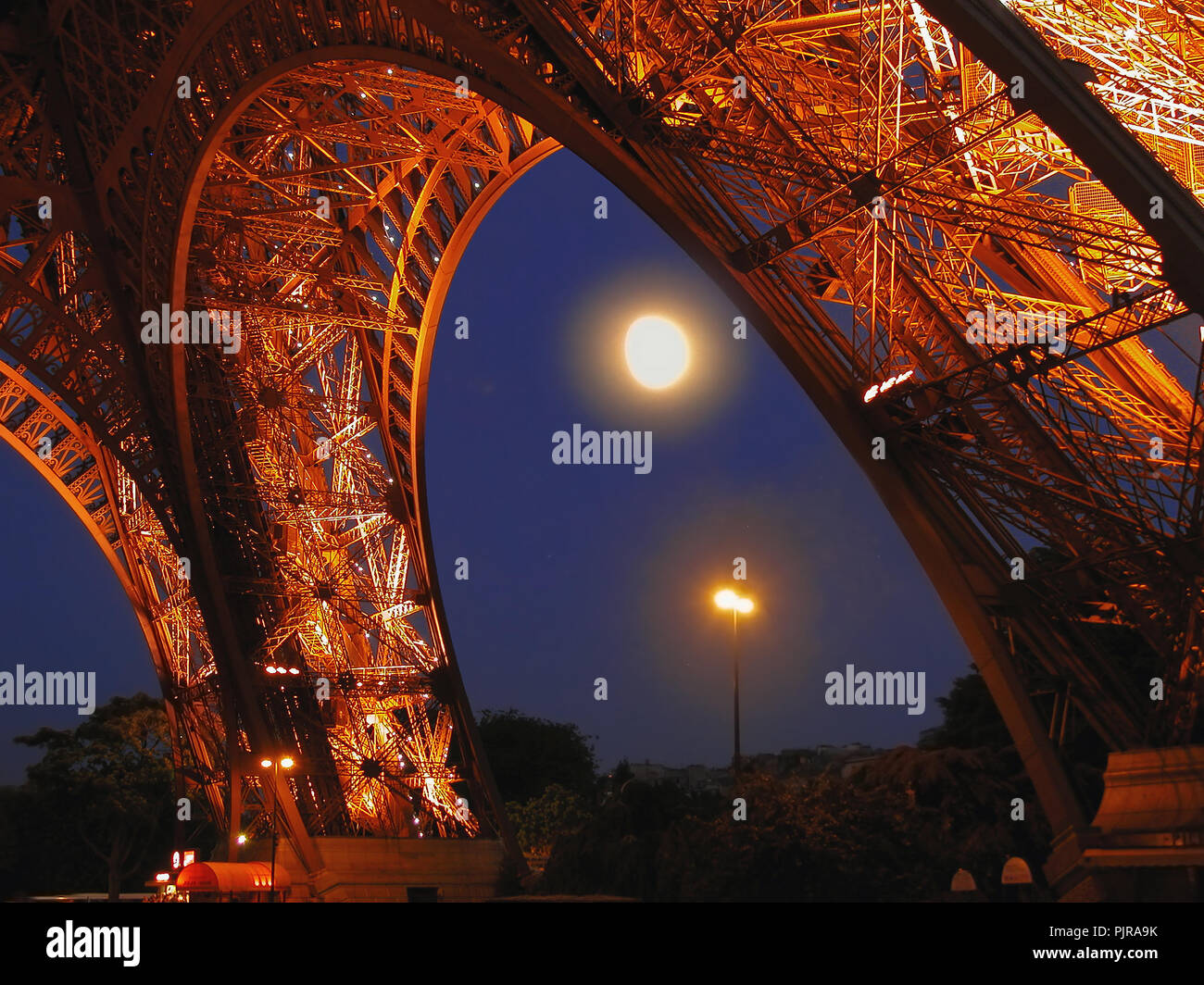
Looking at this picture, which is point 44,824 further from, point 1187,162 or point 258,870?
point 1187,162

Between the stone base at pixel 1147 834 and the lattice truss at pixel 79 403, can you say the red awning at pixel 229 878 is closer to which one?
the lattice truss at pixel 79 403

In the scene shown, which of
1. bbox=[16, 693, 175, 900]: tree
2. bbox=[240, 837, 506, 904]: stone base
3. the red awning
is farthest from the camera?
bbox=[16, 693, 175, 900]: tree

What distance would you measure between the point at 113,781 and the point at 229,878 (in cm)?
2998

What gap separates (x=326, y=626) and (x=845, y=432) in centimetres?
2254

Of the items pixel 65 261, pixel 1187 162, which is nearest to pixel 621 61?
pixel 1187 162

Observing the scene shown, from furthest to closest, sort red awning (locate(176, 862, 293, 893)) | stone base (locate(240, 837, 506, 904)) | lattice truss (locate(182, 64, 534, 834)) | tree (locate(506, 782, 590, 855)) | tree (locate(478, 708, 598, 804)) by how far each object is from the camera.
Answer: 1. tree (locate(478, 708, 598, 804))
2. tree (locate(506, 782, 590, 855))
3. stone base (locate(240, 837, 506, 904))
4. red awning (locate(176, 862, 293, 893))
5. lattice truss (locate(182, 64, 534, 834))

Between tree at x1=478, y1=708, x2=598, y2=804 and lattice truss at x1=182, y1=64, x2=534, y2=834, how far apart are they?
30.9 m

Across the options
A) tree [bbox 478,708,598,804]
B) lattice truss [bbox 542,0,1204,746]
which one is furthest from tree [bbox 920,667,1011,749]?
tree [bbox 478,708,598,804]

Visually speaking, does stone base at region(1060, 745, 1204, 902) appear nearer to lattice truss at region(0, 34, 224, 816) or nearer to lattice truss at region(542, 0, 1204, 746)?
lattice truss at region(542, 0, 1204, 746)

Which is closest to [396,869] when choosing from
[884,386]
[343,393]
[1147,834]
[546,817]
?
[343,393]

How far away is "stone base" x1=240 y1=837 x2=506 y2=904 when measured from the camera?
33.8 m

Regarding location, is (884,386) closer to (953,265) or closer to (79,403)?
(953,265)

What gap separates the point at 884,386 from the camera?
18.0m
